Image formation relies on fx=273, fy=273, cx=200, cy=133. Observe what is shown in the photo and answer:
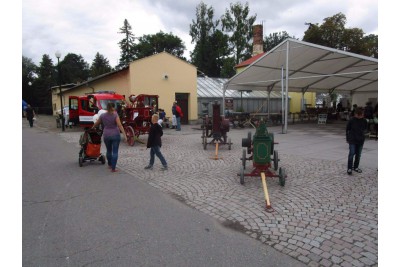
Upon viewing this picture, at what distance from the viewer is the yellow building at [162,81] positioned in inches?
784

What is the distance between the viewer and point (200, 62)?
49.5 metres

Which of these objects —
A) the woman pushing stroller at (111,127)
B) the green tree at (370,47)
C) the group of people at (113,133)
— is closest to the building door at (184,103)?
the group of people at (113,133)

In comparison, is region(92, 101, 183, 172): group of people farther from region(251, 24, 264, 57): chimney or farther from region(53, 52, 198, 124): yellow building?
region(251, 24, 264, 57): chimney

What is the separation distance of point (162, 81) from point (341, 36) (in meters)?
25.6

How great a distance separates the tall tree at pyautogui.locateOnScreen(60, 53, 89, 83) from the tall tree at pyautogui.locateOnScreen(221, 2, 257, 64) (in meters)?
36.9

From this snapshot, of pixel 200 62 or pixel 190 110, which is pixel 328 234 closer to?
pixel 190 110

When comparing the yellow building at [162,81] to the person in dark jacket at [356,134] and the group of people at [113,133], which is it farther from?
the person in dark jacket at [356,134]

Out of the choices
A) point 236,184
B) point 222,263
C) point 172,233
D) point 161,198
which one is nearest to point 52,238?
point 172,233

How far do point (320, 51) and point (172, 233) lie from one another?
1381 centimetres

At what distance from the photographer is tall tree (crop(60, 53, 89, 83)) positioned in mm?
66344

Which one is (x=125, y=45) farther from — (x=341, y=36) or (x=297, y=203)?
(x=297, y=203)

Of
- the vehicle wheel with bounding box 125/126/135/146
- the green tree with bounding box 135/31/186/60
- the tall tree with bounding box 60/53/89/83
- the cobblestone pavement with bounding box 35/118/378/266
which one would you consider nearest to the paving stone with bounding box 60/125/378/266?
the cobblestone pavement with bounding box 35/118/378/266

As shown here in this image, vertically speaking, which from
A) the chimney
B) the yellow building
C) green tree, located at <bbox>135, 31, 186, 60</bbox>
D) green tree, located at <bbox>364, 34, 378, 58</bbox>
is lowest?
the yellow building

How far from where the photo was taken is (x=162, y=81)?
2105 centimetres
